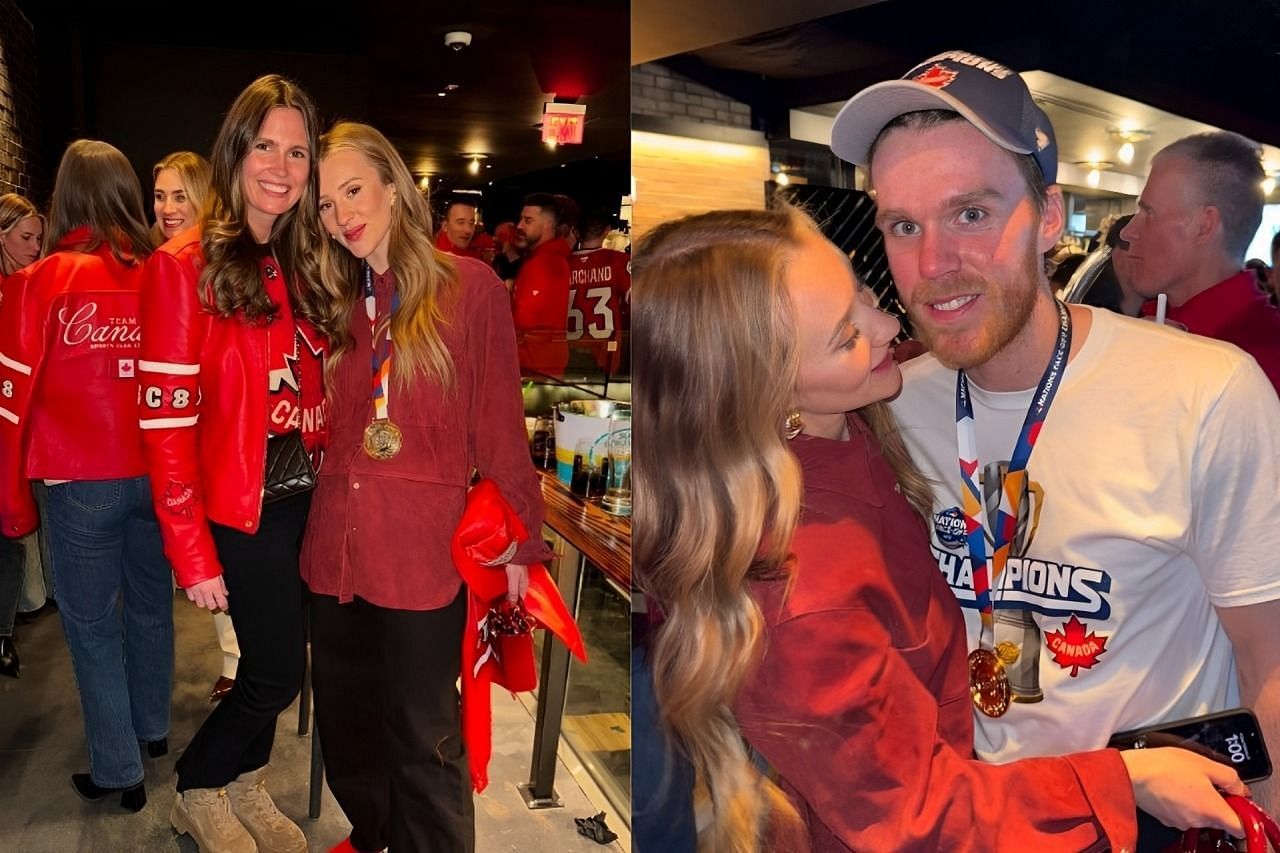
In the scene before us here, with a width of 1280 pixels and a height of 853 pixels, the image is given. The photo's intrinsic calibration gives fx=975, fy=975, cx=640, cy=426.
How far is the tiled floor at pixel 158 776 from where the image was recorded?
87.9 inches

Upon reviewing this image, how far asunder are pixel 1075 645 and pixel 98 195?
2003 mm

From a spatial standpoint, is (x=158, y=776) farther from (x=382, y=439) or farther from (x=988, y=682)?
(x=988, y=682)

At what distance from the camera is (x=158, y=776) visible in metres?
2.42

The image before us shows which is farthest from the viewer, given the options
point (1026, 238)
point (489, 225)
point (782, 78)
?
point (489, 225)

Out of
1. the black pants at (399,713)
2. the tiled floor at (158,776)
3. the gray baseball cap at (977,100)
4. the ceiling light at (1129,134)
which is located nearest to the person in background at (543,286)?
the black pants at (399,713)

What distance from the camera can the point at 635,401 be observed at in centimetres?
97

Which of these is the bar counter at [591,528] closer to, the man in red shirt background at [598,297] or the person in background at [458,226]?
the man in red shirt background at [598,297]

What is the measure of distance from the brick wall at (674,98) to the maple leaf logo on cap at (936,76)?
21cm

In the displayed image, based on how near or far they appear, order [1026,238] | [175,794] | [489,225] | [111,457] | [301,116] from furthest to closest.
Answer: [175,794], [111,457], [489,225], [301,116], [1026,238]

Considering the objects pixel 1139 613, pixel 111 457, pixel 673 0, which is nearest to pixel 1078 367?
pixel 1139 613

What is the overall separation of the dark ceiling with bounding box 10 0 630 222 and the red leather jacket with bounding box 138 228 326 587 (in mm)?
362

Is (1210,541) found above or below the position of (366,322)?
below

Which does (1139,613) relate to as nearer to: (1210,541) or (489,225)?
(1210,541)

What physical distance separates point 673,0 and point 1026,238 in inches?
16.5
